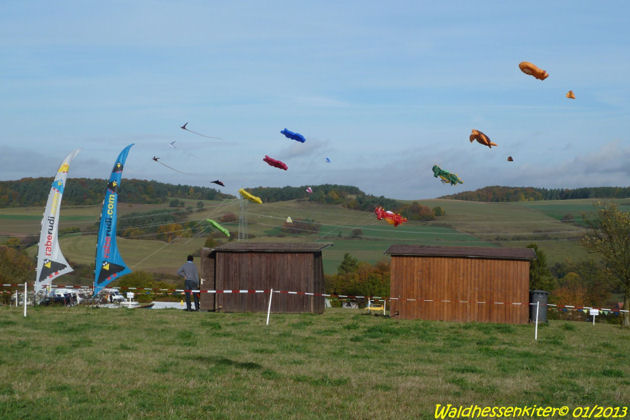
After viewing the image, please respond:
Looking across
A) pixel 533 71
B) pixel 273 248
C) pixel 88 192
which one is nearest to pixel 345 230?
pixel 88 192

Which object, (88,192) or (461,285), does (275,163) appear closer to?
(461,285)

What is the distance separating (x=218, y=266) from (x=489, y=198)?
93.6m

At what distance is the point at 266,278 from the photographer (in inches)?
1054

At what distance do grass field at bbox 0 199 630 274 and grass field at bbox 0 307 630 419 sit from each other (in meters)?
60.6

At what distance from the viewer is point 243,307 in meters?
26.7

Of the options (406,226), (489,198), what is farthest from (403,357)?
(489,198)

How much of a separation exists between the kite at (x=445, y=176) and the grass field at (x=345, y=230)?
179ft

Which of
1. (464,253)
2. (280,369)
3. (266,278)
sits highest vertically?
(464,253)

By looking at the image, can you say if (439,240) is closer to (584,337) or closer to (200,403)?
(584,337)

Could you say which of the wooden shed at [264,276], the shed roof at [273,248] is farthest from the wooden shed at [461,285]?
the wooden shed at [264,276]

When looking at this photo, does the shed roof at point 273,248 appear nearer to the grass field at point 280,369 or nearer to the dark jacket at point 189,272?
the dark jacket at point 189,272

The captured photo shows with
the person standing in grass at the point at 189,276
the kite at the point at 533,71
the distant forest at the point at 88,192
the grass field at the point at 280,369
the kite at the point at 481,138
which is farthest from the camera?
the distant forest at the point at 88,192

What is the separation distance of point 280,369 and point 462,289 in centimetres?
1515

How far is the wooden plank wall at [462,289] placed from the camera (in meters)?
27.0
